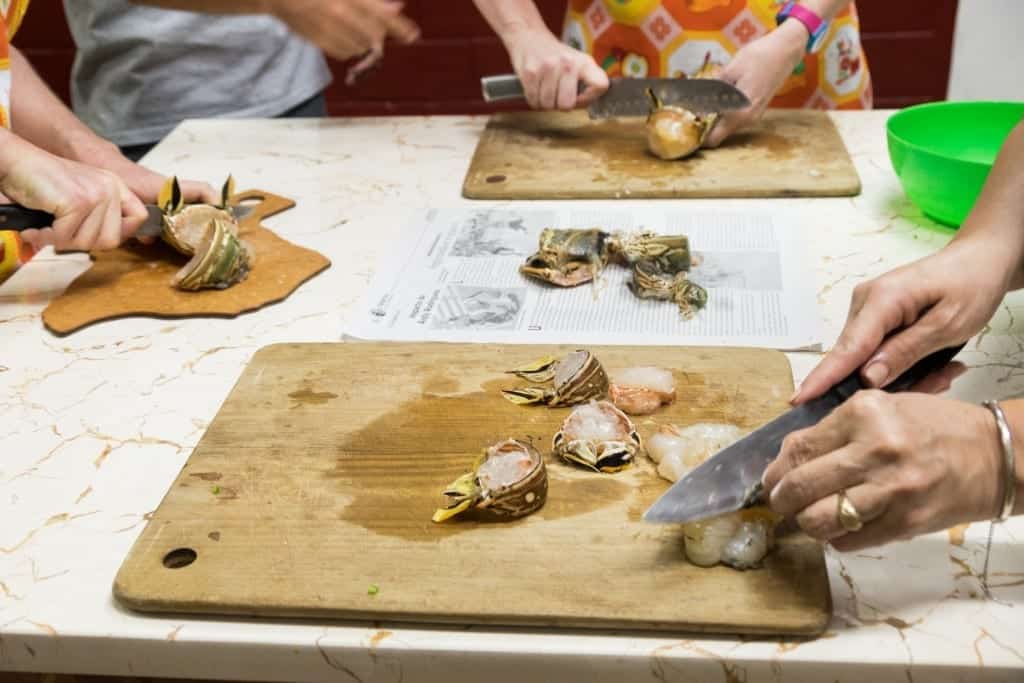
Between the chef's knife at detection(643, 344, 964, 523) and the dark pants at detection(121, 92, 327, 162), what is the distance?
1599 millimetres

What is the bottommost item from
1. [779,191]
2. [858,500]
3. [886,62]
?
[886,62]

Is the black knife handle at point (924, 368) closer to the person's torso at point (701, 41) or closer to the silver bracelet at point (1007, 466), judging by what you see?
the silver bracelet at point (1007, 466)

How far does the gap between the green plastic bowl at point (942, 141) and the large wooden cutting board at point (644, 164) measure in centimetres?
11

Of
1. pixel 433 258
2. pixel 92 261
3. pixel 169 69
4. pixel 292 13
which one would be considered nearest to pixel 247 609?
pixel 433 258

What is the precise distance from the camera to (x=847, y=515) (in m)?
0.76

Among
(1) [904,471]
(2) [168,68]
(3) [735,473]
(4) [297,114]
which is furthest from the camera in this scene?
(4) [297,114]

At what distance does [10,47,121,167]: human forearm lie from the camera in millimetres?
1632

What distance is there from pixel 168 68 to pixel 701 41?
42.8 inches

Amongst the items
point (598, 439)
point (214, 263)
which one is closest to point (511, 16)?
point (214, 263)

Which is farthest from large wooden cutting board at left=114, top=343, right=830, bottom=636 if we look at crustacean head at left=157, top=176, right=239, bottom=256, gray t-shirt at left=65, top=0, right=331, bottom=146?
gray t-shirt at left=65, top=0, right=331, bottom=146

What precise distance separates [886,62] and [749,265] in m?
2.07

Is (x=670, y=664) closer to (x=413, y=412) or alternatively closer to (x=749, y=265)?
(x=413, y=412)

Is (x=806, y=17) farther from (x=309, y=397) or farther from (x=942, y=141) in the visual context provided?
(x=309, y=397)

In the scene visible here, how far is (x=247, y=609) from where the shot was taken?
84 cm
